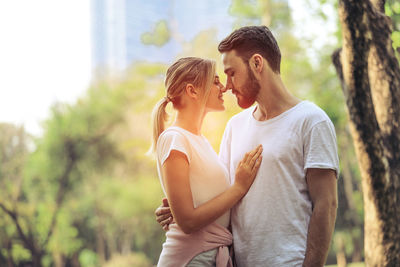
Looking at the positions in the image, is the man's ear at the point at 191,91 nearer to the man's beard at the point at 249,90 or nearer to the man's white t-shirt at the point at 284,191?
the man's beard at the point at 249,90

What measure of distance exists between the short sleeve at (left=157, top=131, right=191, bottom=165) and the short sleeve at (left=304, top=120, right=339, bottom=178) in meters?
0.41

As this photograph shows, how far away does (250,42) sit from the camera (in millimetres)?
1871

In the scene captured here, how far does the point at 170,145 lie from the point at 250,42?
19.3 inches

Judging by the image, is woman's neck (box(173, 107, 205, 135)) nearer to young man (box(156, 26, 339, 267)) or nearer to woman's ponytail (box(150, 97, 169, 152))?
woman's ponytail (box(150, 97, 169, 152))

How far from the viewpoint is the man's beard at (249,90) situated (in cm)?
190

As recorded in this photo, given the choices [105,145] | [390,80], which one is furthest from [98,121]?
[390,80]

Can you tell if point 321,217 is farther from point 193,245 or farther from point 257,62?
point 257,62

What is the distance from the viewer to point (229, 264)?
5.99 feet

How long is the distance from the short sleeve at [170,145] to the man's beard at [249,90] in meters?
0.29

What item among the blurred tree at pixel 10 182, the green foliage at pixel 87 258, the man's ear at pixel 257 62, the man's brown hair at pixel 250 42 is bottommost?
the green foliage at pixel 87 258

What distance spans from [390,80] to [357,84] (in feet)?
1.74

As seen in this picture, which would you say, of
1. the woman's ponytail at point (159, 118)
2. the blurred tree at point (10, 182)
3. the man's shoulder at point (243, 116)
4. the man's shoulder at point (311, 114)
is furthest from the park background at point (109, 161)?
the man's shoulder at point (311, 114)

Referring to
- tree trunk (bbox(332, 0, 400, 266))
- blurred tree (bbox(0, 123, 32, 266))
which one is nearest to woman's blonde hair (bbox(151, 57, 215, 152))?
tree trunk (bbox(332, 0, 400, 266))

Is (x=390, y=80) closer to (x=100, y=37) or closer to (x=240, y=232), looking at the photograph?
(x=240, y=232)
